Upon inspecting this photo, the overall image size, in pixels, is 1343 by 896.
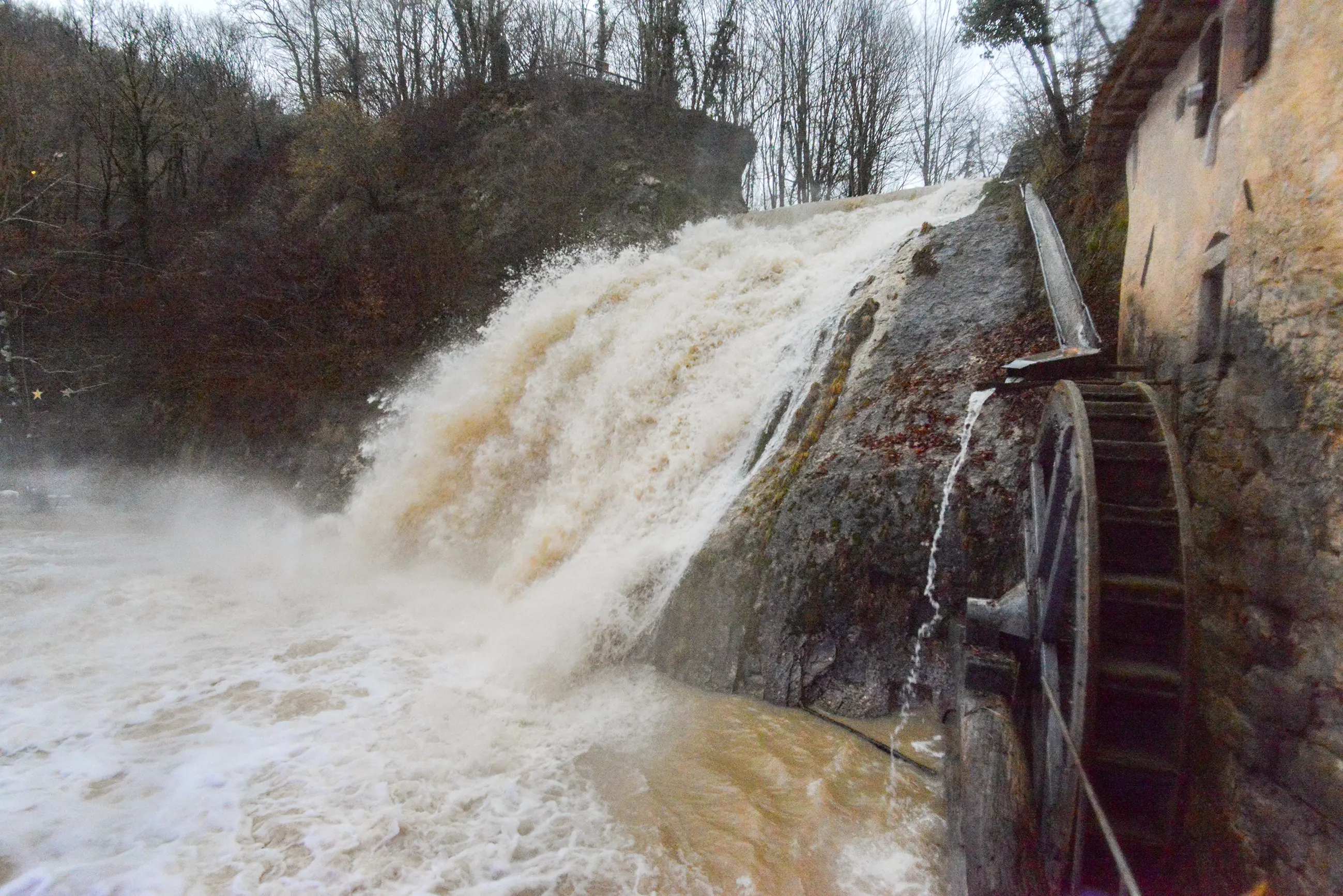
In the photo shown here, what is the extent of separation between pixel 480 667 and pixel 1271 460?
5.85 metres

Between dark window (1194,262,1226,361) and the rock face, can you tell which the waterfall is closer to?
the rock face

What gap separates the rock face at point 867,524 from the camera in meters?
5.21

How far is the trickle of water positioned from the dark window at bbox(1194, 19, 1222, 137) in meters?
1.98

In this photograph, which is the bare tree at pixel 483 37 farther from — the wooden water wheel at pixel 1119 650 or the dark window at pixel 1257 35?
the wooden water wheel at pixel 1119 650

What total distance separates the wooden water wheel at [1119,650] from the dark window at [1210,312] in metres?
0.35

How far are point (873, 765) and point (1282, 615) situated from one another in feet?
8.43

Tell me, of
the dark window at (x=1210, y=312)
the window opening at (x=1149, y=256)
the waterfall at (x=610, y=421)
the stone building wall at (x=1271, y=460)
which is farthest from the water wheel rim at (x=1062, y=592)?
the waterfall at (x=610, y=421)

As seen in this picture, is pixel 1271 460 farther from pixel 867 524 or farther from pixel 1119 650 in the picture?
pixel 867 524

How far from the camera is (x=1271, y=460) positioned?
9.86 feet

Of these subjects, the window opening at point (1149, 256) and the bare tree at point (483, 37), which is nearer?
the window opening at point (1149, 256)

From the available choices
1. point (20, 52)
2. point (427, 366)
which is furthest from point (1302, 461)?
point (20, 52)

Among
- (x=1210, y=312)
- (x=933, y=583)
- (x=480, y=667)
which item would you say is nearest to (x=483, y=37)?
(x=480, y=667)

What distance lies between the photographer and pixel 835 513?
226 inches

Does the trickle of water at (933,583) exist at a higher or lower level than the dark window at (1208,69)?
lower
